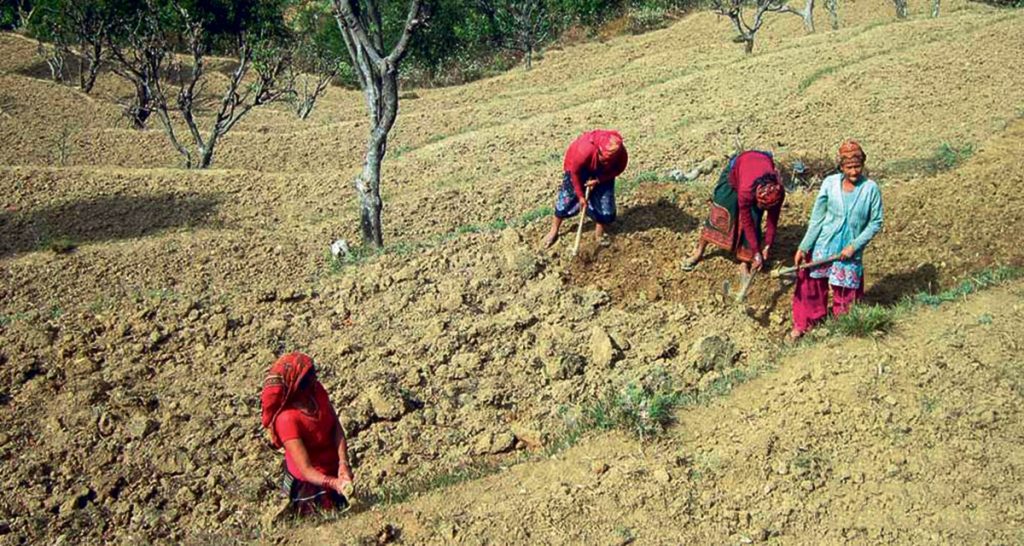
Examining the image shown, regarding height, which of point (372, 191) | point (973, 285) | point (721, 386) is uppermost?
point (372, 191)

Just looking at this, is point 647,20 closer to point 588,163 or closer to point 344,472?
point 588,163

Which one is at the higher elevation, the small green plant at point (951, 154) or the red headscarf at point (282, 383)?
the small green plant at point (951, 154)

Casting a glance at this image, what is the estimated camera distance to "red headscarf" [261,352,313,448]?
3.69 meters

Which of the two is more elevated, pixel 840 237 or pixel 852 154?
pixel 852 154

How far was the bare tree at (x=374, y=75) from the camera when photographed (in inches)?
289

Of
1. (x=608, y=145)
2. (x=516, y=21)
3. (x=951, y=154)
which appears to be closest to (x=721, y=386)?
(x=608, y=145)

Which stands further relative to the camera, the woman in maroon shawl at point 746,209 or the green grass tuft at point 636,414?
the woman in maroon shawl at point 746,209

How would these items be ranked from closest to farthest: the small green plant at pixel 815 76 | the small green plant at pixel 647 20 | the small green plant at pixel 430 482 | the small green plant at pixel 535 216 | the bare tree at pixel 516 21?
the small green plant at pixel 430 482 → the small green plant at pixel 535 216 → the small green plant at pixel 815 76 → the bare tree at pixel 516 21 → the small green plant at pixel 647 20

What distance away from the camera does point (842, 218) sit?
503cm

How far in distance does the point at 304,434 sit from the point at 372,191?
4.32 meters

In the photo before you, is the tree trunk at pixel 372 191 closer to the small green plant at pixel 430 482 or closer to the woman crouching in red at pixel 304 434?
the small green plant at pixel 430 482

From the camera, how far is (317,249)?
8406 millimetres

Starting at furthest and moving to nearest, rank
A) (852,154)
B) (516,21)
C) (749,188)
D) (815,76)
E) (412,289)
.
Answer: (516,21) → (815,76) → (412,289) → (749,188) → (852,154)

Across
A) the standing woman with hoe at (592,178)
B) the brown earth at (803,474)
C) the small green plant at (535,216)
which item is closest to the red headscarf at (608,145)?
the standing woman with hoe at (592,178)
